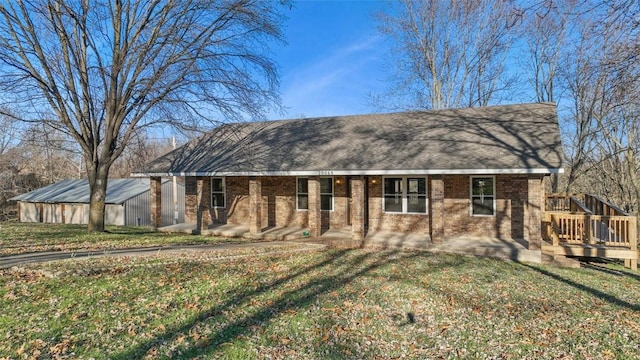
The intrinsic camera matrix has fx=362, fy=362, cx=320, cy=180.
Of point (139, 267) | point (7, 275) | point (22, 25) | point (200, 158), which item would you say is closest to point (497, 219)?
point (139, 267)

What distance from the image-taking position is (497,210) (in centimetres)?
1182

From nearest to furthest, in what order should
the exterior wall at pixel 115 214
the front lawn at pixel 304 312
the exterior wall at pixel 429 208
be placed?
the front lawn at pixel 304 312 → the exterior wall at pixel 429 208 → the exterior wall at pixel 115 214

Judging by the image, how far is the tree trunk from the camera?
1314 centimetres

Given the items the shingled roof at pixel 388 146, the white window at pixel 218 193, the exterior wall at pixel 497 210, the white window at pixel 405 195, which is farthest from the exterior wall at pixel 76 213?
the exterior wall at pixel 497 210

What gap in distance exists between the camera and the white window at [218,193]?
53.1 ft

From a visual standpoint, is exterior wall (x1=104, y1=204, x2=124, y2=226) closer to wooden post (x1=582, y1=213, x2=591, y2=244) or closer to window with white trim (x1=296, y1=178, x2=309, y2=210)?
window with white trim (x1=296, y1=178, x2=309, y2=210)

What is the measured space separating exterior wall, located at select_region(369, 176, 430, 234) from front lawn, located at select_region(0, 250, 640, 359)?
13.7 feet

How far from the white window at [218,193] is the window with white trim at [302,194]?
3.64 metres

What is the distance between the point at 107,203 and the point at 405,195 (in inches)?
845

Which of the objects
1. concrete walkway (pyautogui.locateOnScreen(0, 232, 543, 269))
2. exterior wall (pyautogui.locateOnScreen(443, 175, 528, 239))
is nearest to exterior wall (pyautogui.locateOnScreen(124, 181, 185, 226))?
concrete walkway (pyautogui.locateOnScreen(0, 232, 543, 269))

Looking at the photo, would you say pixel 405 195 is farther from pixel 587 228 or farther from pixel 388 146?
pixel 587 228

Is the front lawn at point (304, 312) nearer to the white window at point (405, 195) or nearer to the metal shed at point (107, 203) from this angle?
the white window at point (405, 195)

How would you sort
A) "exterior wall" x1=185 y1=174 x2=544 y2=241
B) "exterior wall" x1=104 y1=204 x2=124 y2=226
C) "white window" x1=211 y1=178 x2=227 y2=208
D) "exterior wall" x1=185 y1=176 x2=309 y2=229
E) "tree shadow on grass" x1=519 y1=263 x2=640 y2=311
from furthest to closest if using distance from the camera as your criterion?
"exterior wall" x1=104 y1=204 x2=124 y2=226
"white window" x1=211 y1=178 x2=227 y2=208
"exterior wall" x1=185 y1=176 x2=309 y2=229
"exterior wall" x1=185 y1=174 x2=544 y2=241
"tree shadow on grass" x1=519 y1=263 x2=640 y2=311

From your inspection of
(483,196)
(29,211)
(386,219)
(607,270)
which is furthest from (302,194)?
(29,211)
